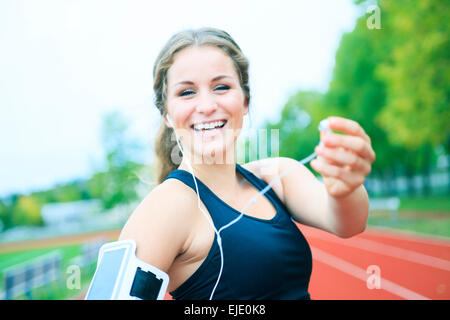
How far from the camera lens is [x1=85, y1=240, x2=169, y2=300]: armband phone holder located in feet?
2.87

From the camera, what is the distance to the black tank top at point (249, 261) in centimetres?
98

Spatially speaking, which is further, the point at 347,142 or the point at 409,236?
the point at 409,236

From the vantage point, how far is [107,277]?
2.94 feet

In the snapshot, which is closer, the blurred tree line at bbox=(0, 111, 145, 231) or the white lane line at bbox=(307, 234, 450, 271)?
the white lane line at bbox=(307, 234, 450, 271)

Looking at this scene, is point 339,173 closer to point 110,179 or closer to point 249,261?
point 249,261

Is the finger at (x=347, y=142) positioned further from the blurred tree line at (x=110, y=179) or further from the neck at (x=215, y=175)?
the blurred tree line at (x=110, y=179)

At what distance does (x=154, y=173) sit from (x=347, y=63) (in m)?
15.4

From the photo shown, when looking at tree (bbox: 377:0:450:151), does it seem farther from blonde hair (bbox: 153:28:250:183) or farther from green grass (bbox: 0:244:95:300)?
blonde hair (bbox: 153:28:250:183)

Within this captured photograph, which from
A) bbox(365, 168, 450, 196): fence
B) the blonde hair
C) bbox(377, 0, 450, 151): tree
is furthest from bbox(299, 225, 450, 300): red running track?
bbox(365, 168, 450, 196): fence

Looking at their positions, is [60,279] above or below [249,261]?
below

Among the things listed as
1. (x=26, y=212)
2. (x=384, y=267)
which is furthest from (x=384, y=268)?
(x=26, y=212)

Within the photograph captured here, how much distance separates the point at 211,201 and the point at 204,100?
0.27 m

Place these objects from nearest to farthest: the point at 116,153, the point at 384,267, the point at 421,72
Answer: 1. the point at 384,267
2. the point at 421,72
3. the point at 116,153

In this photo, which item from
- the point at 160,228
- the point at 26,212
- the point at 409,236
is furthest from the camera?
the point at 26,212
